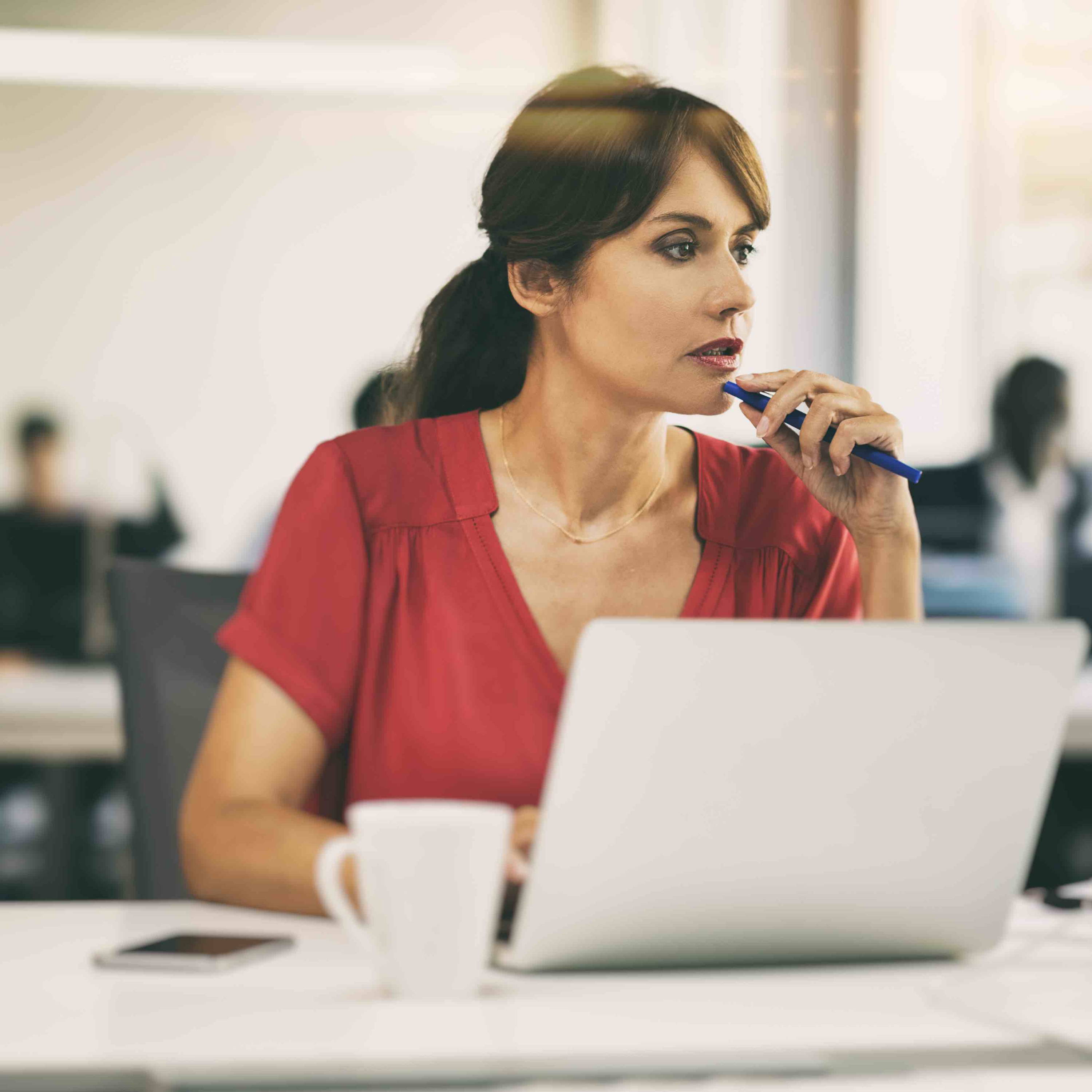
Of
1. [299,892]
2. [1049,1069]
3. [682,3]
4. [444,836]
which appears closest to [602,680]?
[444,836]

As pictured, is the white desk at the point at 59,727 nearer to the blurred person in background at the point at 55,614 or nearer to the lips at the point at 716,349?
the blurred person in background at the point at 55,614

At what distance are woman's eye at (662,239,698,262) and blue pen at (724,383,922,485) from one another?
121mm

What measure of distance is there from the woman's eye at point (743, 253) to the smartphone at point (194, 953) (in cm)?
77

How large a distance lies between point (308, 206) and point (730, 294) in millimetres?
3379

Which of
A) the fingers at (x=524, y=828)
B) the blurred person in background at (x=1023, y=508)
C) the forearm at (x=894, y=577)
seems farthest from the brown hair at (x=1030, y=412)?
the fingers at (x=524, y=828)

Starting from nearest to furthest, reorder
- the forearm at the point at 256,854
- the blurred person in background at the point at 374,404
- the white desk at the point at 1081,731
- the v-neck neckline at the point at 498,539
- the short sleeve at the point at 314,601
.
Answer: the forearm at the point at 256,854, the short sleeve at the point at 314,601, the v-neck neckline at the point at 498,539, the blurred person in background at the point at 374,404, the white desk at the point at 1081,731

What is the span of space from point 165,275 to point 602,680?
4.03 metres

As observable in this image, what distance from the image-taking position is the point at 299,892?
2.75 ft

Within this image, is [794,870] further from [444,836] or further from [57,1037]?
[57,1037]

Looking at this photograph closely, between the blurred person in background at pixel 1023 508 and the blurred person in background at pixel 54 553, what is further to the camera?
the blurred person in background at pixel 54 553

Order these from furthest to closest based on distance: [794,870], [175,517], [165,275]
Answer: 1. [165,275]
2. [175,517]
3. [794,870]

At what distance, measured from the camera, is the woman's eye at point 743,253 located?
1263 mm

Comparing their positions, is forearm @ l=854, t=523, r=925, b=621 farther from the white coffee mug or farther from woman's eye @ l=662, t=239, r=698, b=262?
the white coffee mug

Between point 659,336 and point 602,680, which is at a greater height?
point 659,336
